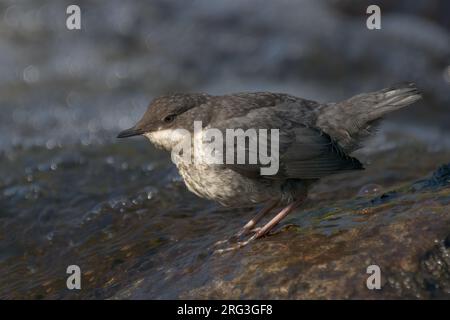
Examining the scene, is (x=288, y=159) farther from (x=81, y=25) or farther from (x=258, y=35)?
(x=81, y=25)

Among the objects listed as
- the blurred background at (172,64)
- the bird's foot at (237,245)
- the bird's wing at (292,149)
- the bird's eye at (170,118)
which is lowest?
the bird's foot at (237,245)

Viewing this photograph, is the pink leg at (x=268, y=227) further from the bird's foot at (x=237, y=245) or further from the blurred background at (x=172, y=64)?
the blurred background at (x=172, y=64)

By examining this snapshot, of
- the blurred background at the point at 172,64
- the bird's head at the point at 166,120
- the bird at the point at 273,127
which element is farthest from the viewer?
the blurred background at the point at 172,64

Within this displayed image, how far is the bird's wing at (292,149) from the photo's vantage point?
4467 mm

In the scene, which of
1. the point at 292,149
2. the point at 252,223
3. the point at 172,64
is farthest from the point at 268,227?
the point at 172,64

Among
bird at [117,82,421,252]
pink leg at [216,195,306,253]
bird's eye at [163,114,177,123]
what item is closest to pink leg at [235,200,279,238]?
bird at [117,82,421,252]

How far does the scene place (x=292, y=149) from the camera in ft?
14.8

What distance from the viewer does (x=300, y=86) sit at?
9.96 m

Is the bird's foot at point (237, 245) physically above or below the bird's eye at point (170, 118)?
below

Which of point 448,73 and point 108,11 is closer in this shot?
point 448,73

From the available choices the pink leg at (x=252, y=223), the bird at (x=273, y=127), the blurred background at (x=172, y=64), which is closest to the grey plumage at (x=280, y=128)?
the bird at (x=273, y=127)

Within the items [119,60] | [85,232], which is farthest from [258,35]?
[85,232]

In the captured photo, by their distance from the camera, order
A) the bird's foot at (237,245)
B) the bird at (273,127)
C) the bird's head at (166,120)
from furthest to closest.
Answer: the bird's head at (166,120)
the bird at (273,127)
the bird's foot at (237,245)
